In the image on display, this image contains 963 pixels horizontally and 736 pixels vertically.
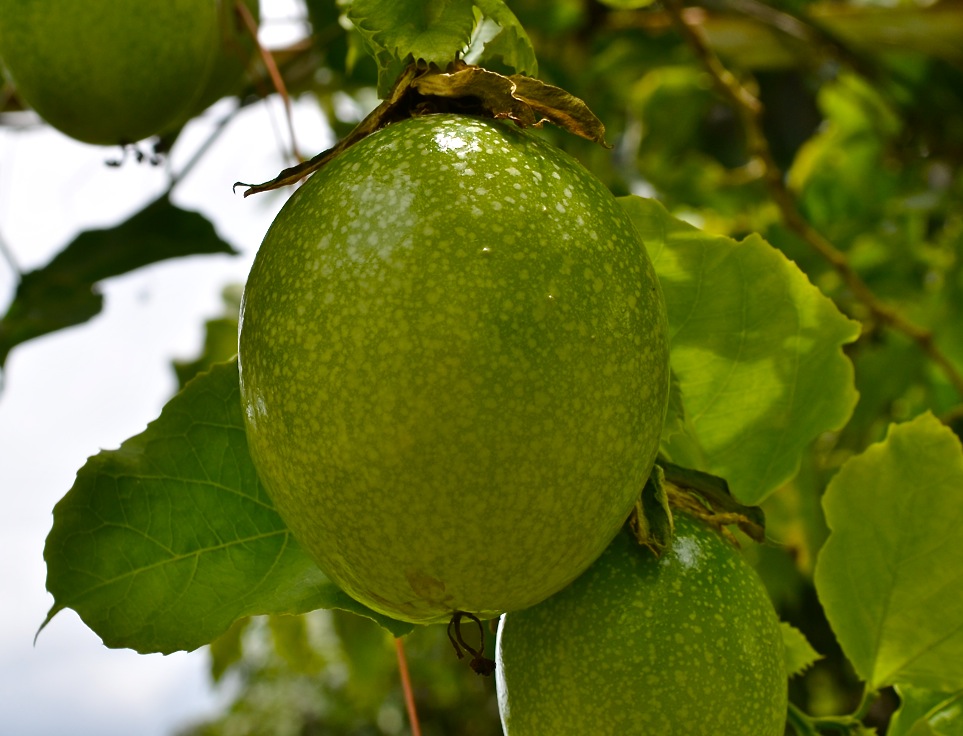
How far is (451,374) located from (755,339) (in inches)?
16.9

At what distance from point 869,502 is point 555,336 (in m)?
0.46

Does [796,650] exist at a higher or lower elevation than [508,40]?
lower

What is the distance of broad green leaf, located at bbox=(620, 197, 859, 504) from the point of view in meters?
0.84

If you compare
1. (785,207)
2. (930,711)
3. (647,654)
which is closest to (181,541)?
(647,654)

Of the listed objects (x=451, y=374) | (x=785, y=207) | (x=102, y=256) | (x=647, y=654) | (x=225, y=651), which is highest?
(x=451, y=374)

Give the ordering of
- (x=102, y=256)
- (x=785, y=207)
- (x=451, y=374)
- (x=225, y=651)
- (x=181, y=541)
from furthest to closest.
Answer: (x=225, y=651) → (x=785, y=207) → (x=102, y=256) → (x=181, y=541) → (x=451, y=374)

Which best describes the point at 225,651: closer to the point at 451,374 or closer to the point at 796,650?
the point at 796,650

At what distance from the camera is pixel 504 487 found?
20.6 inches

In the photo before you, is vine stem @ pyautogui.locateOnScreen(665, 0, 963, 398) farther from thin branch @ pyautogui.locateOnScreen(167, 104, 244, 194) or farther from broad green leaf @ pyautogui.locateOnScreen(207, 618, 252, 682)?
broad green leaf @ pyautogui.locateOnScreen(207, 618, 252, 682)

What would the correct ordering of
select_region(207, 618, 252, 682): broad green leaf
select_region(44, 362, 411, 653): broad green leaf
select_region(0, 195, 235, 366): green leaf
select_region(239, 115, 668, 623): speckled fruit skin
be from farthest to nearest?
select_region(207, 618, 252, 682): broad green leaf → select_region(0, 195, 235, 366): green leaf → select_region(44, 362, 411, 653): broad green leaf → select_region(239, 115, 668, 623): speckled fruit skin

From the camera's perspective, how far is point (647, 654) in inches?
26.2

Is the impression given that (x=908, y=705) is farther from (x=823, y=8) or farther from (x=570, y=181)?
(x=823, y=8)

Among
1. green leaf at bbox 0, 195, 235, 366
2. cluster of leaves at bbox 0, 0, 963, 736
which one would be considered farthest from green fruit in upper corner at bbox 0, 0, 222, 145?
green leaf at bbox 0, 195, 235, 366

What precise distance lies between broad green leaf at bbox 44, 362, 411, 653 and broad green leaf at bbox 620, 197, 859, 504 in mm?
315
